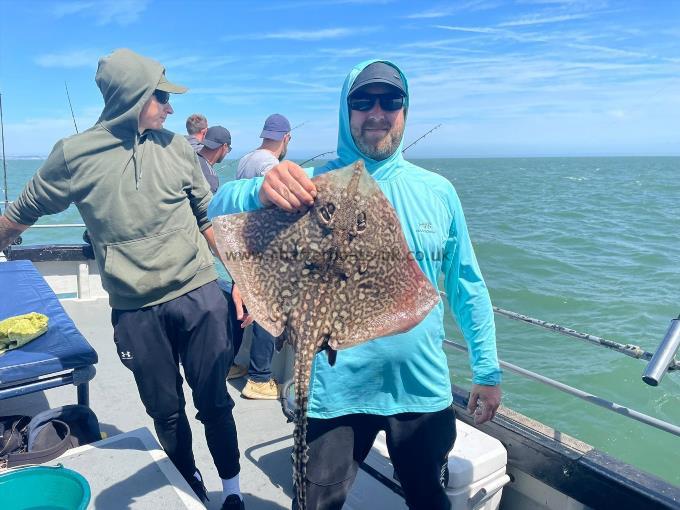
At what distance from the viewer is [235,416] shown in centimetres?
477

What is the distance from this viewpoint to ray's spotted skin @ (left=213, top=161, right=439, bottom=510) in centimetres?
180

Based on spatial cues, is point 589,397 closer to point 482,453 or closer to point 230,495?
point 482,453

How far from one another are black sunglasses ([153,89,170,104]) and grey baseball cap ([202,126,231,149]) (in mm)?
2792

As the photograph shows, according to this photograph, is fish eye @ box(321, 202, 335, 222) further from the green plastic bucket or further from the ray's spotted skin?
the green plastic bucket

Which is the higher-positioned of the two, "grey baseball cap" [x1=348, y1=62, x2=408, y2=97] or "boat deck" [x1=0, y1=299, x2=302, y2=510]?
"grey baseball cap" [x1=348, y1=62, x2=408, y2=97]

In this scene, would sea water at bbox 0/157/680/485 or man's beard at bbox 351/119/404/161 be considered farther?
sea water at bbox 0/157/680/485

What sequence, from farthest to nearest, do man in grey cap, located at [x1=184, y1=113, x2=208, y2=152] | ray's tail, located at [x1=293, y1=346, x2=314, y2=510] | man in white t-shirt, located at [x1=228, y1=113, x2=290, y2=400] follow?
man in grey cap, located at [x1=184, y1=113, x2=208, y2=152]
man in white t-shirt, located at [x1=228, y1=113, x2=290, y2=400]
ray's tail, located at [x1=293, y1=346, x2=314, y2=510]

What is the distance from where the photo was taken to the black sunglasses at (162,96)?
3.02 meters

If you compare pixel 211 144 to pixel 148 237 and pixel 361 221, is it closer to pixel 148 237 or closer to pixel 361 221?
pixel 148 237

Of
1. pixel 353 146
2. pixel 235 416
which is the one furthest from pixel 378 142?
pixel 235 416

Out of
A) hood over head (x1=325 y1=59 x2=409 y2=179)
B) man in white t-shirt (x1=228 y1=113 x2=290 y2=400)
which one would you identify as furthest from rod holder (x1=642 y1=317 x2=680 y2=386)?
man in white t-shirt (x1=228 y1=113 x2=290 y2=400)

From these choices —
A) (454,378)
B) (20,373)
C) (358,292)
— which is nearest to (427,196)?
(358,292)

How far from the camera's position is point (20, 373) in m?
2.99

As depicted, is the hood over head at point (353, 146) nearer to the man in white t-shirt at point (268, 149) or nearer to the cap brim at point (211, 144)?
the man in white t-shirt at point (268, 149)
